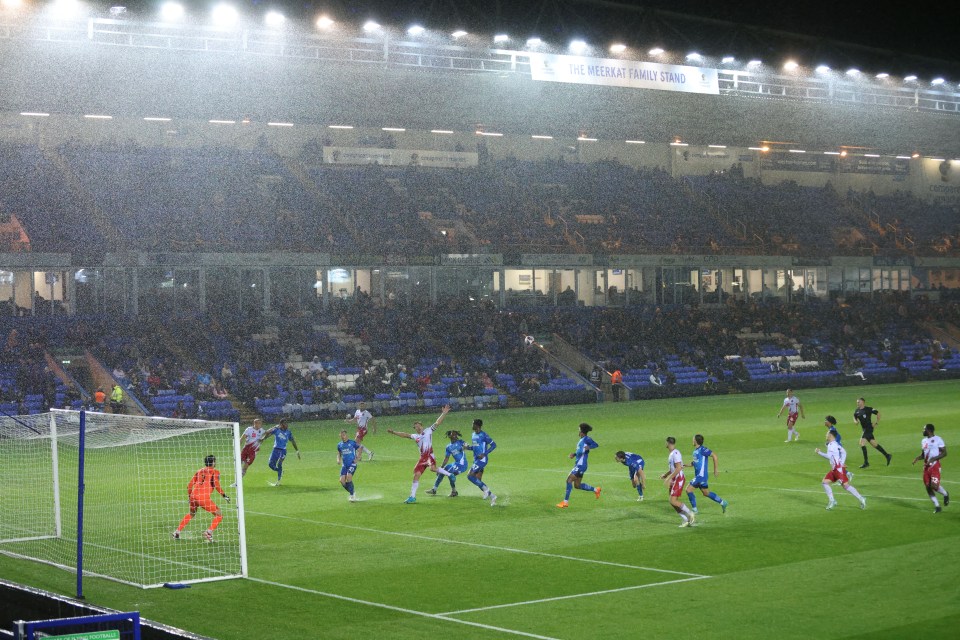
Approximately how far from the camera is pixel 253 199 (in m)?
60.3

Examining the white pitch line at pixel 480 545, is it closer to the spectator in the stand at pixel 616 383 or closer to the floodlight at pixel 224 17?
the floodlight at pixel 224 17

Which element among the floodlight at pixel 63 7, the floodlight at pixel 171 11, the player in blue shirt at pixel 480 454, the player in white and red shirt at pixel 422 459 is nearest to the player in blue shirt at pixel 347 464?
the player in white and red shirt at pixel 422 459

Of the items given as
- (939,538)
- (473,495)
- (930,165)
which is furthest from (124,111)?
(930,165)

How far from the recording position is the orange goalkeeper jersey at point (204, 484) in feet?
65.2

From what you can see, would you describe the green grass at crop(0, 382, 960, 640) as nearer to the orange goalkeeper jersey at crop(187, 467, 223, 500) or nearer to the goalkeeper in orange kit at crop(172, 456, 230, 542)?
the goalkeeper in orange kit at crop(172, 456, 230, 542)

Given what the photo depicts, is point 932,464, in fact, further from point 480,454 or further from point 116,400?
point 116,400

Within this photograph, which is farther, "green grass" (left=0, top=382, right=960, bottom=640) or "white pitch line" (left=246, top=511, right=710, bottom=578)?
"white pitch line" (left=246, top=511, right=710, bottom=578)

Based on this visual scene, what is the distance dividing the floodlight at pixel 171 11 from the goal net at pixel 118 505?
50.2 ft

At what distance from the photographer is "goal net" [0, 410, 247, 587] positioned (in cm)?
1861

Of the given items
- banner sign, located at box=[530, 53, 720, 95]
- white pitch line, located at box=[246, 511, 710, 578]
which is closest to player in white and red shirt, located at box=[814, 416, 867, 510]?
white pitch line, located at box=[246, 511, 710, 578]

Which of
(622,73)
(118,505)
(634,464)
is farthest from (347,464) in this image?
(622,73)

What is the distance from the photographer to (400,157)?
221 feet

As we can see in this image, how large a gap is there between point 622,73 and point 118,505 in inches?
1476

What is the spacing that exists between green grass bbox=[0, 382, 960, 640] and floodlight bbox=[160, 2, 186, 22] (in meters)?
17.0
